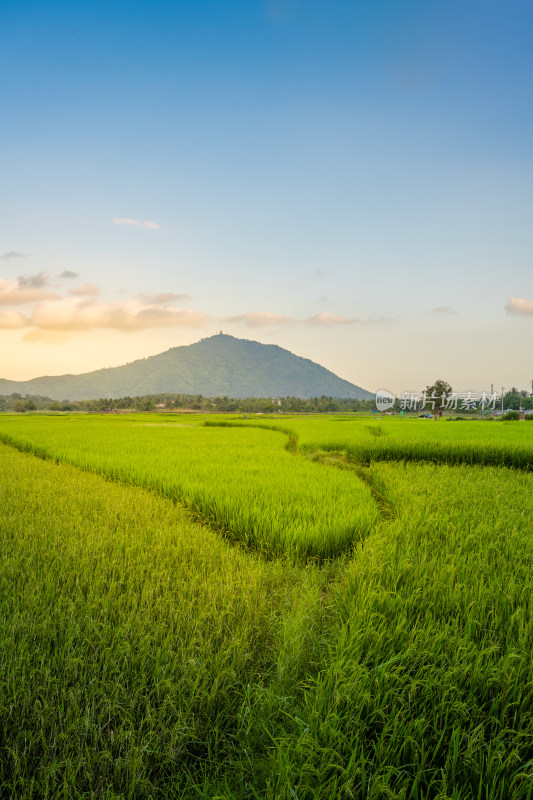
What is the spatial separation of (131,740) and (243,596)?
117cm

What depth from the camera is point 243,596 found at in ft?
8.46

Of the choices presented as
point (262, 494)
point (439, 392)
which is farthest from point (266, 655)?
point (439, 392)

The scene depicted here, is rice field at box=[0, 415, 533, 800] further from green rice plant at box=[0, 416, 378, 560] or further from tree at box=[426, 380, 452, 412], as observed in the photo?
tree at box=[426, 380, 452, 412]

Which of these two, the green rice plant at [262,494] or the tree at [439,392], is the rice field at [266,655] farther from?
the tree at [439,392]

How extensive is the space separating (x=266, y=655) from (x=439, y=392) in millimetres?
97761

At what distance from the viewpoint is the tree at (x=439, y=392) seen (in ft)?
287

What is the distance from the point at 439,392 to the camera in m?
90.8

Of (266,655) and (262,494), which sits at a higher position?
(262,494)

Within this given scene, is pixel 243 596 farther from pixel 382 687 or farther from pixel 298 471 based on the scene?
pixel 298 471

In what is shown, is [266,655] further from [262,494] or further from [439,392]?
[439,392]

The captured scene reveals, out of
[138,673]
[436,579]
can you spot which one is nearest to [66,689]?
[138,673]

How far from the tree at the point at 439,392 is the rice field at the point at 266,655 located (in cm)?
9085

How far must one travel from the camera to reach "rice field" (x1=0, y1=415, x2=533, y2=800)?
1.36 meters

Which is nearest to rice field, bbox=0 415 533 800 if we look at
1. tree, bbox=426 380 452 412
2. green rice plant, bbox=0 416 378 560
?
green rice plant, bbox=0 416 378 560
